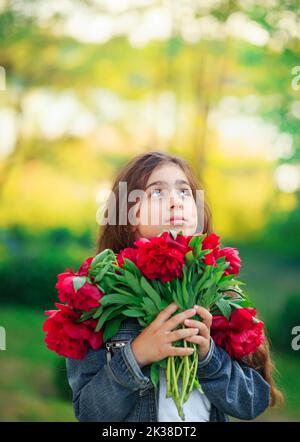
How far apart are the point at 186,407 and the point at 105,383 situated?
0.69ft

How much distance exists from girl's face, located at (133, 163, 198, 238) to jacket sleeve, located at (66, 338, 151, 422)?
1.02 feet

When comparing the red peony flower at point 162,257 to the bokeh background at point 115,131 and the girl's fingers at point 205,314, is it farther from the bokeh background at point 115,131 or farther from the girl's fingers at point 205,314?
the bokeh background at point 115,131

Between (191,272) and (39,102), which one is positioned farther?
(39,102)

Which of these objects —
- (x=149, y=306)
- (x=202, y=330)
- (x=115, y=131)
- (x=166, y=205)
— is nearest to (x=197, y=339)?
(x=202, y=330)

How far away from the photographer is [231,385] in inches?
61.4

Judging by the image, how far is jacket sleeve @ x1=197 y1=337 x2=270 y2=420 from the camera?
59.9 inches

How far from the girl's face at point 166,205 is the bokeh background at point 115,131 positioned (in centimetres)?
430

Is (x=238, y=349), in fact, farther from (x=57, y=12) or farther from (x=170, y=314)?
(x=57, y=12)

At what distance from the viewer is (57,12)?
6.33 metres

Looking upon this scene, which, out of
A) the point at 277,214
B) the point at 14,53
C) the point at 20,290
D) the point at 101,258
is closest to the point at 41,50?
the point at 14,53

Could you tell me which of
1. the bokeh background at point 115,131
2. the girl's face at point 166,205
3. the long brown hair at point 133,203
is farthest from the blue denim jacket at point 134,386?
the bokeh background at point 115,131

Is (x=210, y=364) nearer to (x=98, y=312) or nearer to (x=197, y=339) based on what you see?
(x=197, y=339)

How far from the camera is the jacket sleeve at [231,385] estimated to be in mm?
1521
